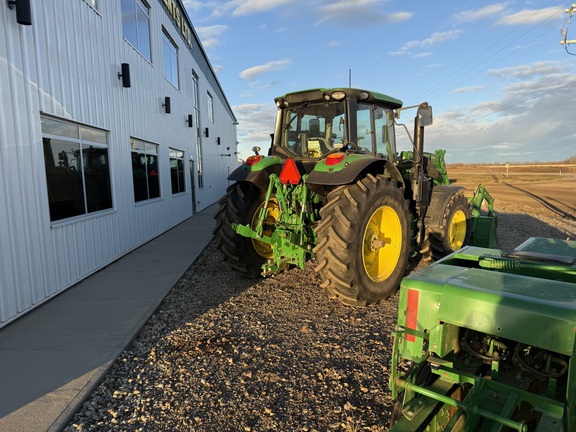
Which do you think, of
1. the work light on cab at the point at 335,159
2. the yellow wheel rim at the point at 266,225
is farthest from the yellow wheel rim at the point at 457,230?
the yellow wheel rim at the point at 266,225

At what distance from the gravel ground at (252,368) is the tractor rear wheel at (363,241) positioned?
1.03 ft

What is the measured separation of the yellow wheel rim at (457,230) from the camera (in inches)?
250

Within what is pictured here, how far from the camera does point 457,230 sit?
6527mm

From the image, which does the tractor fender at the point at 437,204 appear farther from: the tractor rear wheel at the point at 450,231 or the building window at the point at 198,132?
the building window at the point at 198,132

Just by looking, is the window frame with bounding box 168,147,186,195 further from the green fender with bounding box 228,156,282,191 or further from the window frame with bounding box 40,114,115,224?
the green fender with bounding box 228,156,282,191

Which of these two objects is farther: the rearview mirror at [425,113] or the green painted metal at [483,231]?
the green painted metal at [483,231]

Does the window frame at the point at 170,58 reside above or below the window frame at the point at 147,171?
above

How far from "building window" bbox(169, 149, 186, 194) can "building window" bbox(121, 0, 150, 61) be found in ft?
10.6

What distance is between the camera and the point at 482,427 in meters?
1.81

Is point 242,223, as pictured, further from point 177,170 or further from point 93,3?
→ point 177,170

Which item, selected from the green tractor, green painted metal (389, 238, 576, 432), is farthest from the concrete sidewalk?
green painted metal (389, 238, 576, 432)

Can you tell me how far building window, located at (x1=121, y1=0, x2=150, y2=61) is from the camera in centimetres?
849

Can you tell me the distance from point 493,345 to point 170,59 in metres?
13.1

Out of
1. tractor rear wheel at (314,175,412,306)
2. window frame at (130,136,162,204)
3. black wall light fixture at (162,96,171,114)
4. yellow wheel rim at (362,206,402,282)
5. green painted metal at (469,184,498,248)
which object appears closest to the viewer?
tractor rear wheel at (314,175,412,306)
